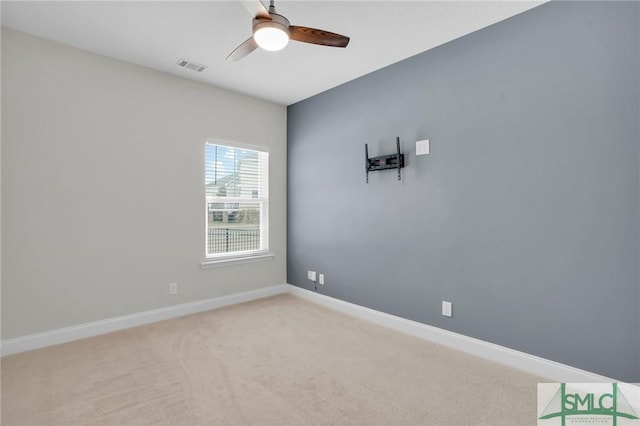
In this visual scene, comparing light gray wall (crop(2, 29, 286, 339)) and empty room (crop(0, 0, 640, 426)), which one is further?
light gray wall (crop(2, 29, 286, 339))

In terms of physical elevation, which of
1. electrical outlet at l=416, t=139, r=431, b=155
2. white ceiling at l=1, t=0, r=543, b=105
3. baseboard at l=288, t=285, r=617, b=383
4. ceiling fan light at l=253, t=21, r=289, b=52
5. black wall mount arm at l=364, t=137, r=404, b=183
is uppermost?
white ceiling at l=1, t=0, r=543, b=105

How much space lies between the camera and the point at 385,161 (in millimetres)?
3371

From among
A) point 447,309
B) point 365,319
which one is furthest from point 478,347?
point 365,319

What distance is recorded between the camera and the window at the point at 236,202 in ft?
13.1

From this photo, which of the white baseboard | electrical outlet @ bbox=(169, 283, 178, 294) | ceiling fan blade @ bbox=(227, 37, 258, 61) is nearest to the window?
electrical outlet @ bbox=(169, 283, 178, 294)

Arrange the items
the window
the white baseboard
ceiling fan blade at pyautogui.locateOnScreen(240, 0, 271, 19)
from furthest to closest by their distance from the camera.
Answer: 1. the window
2. the white baseboard
3. ceiling fan blade at pyautogui.locateOnScreen(240, 0, 271, 19)

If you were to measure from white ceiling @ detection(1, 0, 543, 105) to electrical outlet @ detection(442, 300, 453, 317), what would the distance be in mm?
2367

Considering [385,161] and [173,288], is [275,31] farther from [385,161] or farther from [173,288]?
[173,288]

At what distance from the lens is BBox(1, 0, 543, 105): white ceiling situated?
2.38m

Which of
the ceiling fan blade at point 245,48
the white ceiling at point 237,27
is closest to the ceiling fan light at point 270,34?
the ceiling fan blade at point 245,48

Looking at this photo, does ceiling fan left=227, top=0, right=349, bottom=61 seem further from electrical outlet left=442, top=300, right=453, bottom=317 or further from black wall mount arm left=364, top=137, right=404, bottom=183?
electrical outlet left=442, top=300, right=453, bottom=317

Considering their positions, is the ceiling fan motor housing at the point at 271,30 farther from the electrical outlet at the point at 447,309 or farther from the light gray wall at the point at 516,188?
the electrical outlet at the point at 447,309

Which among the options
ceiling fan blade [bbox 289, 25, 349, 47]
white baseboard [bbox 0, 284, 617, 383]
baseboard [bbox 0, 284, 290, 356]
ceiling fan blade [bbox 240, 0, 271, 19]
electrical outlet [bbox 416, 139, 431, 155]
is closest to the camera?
ceiling fan blade [bbox 240, 0, 271, 19]

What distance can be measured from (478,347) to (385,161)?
1.91 metres
